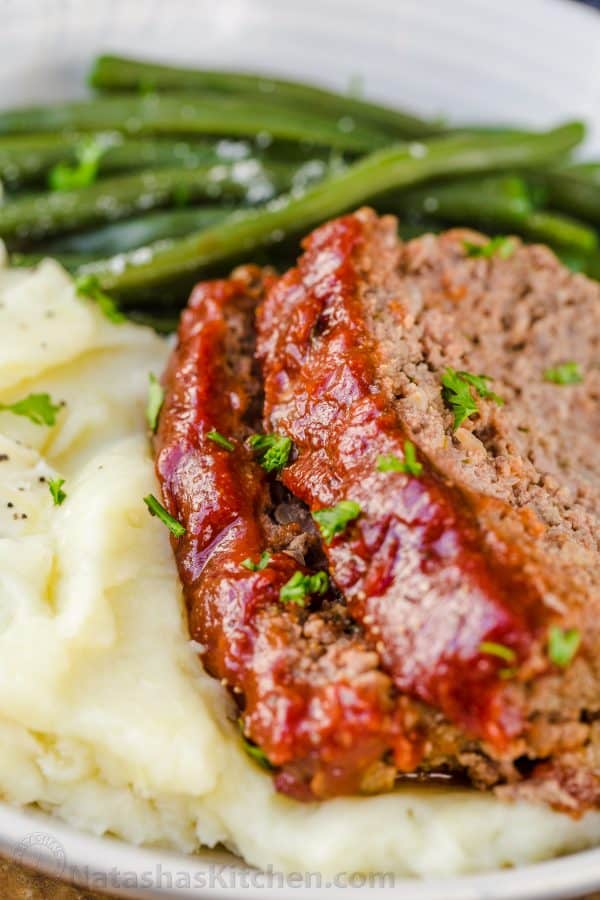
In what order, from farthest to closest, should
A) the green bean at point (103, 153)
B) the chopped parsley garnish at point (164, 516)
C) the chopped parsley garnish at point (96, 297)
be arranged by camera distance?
the green bean at point (103, 153) → the chopped parsley garnish at point (96, 297) → the chopped parsley garnish at point (164, 516)

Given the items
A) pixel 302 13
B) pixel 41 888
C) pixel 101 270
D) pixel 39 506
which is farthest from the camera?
pixel 302 13

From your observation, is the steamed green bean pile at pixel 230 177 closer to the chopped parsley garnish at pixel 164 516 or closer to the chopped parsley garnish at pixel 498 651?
the chopped parsley garnish at pixel 164 516

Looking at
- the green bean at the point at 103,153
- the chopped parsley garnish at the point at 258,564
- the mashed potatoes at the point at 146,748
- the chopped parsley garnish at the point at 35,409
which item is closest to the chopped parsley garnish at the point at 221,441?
the mashed potatoes at the point at 146,748

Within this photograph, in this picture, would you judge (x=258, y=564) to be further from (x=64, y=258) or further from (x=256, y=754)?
(x=64, y=258)

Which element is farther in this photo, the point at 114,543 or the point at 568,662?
the point at 114,543

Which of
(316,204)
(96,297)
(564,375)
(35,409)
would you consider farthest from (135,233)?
(564,375)

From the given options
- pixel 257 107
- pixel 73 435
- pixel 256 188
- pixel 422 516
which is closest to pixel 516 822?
pixel 422 516

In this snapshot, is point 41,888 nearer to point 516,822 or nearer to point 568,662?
point 516,822
